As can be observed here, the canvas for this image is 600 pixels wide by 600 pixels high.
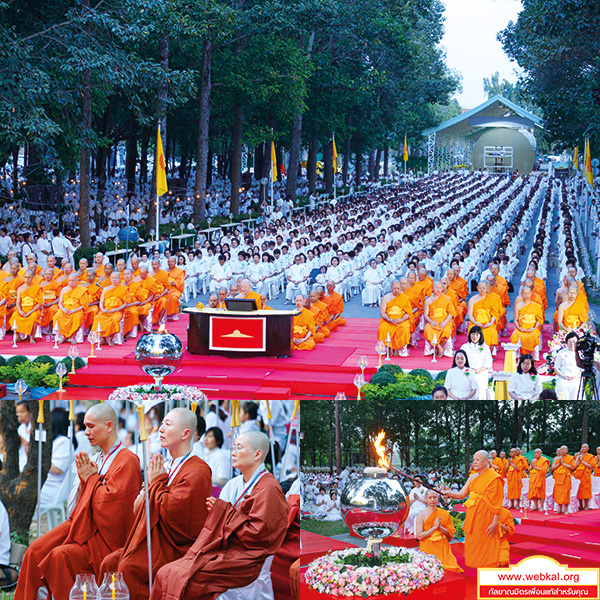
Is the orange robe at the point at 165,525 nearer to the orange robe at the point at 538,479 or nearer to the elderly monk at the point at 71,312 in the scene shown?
the orange robe at the point at 538,479

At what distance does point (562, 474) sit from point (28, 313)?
33.5 feet

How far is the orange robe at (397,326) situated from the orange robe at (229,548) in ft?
27.9

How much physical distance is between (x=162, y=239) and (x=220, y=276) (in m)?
5.10

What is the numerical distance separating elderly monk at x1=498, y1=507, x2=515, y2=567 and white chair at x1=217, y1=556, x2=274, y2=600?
1.78 meters

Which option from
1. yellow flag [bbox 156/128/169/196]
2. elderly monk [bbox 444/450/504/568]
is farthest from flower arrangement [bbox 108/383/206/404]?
yellow flag [bbox 156/128/169/196]

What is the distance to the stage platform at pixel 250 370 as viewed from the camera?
1216cm

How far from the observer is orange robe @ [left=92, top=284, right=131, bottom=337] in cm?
1479

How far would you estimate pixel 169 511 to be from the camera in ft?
20.4

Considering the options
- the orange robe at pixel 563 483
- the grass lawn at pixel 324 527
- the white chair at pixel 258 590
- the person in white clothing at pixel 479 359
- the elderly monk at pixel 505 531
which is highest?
the person in white clothing at pixel 479 359

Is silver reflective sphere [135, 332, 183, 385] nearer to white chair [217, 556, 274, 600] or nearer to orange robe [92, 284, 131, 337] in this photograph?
white chair [217, 556, 274, 600]

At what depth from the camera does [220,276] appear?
63.8 ft

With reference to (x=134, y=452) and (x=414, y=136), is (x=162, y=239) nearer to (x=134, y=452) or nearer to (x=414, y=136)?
(x=134, y=452)

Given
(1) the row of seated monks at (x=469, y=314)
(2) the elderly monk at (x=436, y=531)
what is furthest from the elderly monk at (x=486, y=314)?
(2) the elderly monk at (x=436, y=531)

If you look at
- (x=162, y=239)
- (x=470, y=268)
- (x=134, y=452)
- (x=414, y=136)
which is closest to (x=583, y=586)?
(x=134, y=452)
